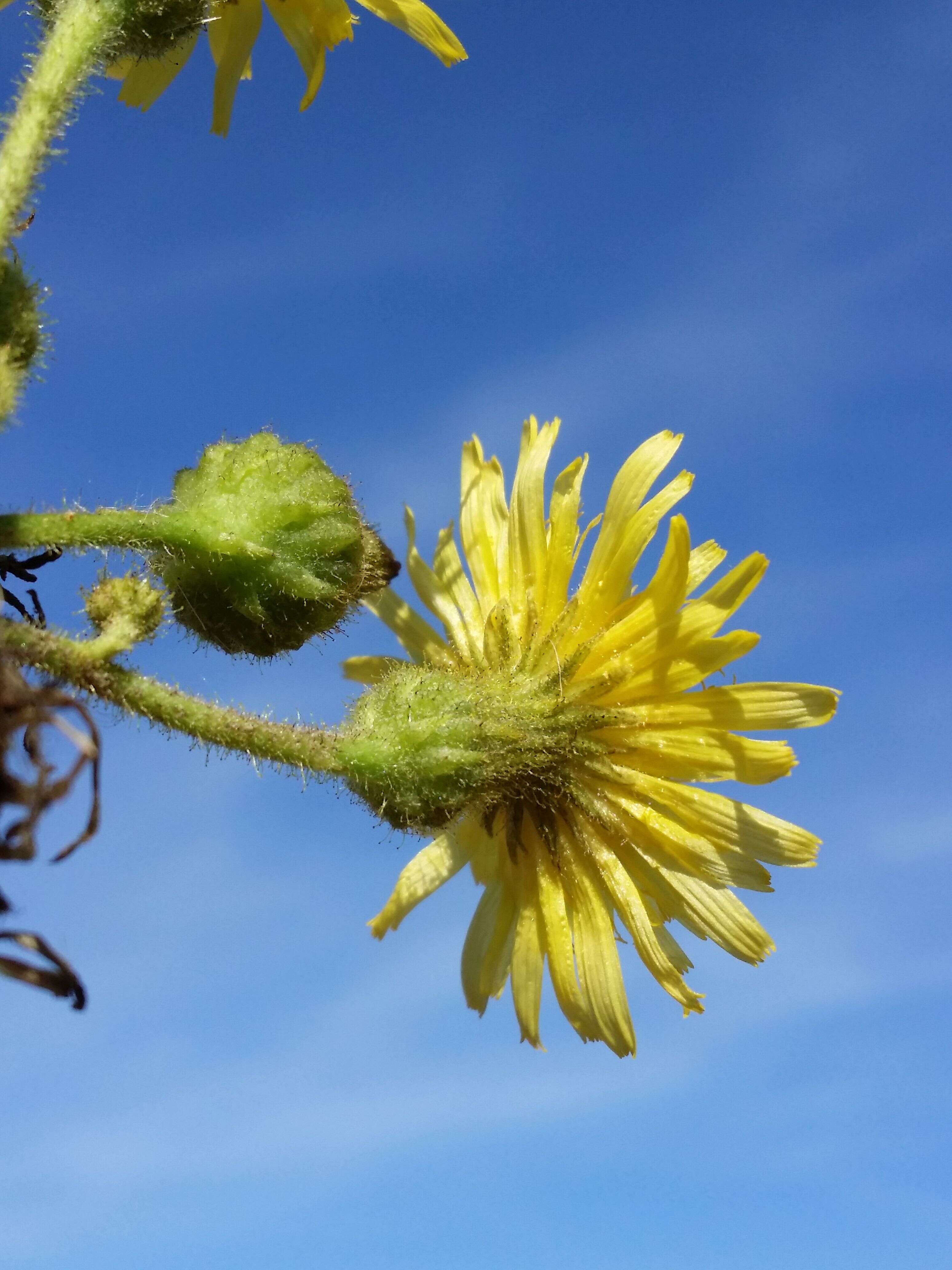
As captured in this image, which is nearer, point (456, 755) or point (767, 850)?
point (456, 755)

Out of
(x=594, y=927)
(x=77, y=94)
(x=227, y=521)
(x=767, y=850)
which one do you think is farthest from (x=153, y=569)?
Result: (x=767, y=850)

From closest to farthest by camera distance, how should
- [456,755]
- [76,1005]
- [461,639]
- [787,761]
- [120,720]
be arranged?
1. [76,1005]
2. [120,720]
3. [456,755]
4. [787,761]
5. [461,639]

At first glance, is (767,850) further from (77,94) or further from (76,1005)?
(77,94)

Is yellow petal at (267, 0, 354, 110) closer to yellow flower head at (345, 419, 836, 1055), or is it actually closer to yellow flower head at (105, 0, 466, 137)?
yellow flower head at (105, 0, 466, 137)

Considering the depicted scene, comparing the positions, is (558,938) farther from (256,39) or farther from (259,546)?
(256,39)

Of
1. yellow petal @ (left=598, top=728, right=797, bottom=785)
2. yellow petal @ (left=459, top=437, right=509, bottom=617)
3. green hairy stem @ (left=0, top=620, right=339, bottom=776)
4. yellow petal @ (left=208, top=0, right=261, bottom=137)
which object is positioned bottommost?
green hairy stem @ (left=0, top=620, right=339, bottom=776)

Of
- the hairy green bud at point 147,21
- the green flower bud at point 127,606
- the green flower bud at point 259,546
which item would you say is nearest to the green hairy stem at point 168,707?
the green flower bud at point 127,606

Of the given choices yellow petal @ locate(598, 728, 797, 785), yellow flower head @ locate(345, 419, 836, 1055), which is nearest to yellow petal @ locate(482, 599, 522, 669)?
yellow flower head @ locate(345, 419, 836, 1055)
